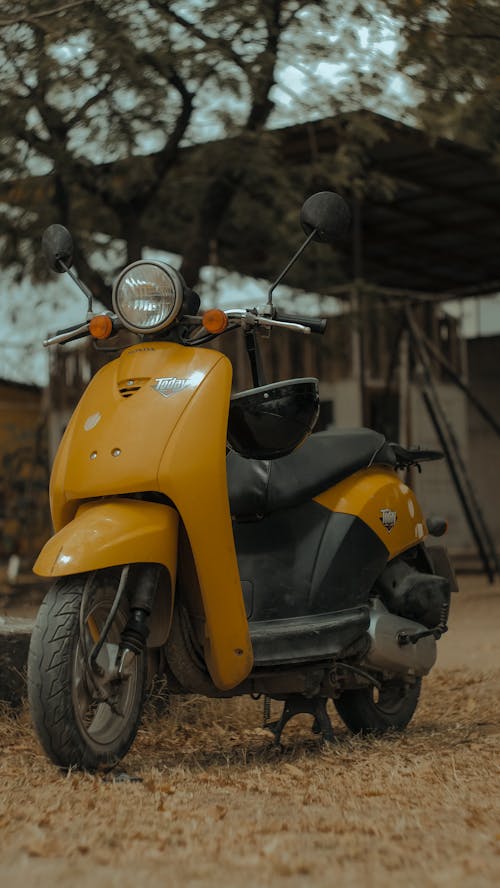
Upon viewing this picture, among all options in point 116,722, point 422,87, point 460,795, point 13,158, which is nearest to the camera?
A: point 460,795

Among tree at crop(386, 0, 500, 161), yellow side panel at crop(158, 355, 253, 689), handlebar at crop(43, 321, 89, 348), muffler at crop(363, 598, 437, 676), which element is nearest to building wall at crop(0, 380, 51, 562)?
tree at crop(386, 0, 500, 161)

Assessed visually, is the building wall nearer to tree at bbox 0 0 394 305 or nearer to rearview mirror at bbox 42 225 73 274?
tree at bbox 0 0 394 305

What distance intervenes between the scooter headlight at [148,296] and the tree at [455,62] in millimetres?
3397

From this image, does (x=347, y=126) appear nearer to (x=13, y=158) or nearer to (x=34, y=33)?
(x=13, y=158)

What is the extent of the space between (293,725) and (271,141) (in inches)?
252

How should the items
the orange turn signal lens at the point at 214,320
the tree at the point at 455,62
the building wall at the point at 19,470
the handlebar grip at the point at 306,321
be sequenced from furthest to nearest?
1. the building wall at the point at 19,470
2. the tree at the point at 455,62
3. the handlebar grip at the point at 306,321
4. the orange turn signal lens at the point at 214,320

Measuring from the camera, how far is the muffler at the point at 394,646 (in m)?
4.36

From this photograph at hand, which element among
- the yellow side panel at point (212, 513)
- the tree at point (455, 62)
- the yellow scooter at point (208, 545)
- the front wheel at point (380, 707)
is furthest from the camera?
the tree at point (455, 62)

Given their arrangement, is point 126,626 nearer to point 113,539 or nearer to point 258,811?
point 113,539

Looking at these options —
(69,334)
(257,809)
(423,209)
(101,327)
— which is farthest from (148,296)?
(423,209)

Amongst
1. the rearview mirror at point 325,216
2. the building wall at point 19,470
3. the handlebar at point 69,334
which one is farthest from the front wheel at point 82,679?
the building wall at point 19,470

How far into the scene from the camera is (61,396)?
17109mm

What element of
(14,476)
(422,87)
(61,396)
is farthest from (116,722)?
(14,476)

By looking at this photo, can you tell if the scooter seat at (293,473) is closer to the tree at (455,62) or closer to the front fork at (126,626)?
the front fork at (126,626)
